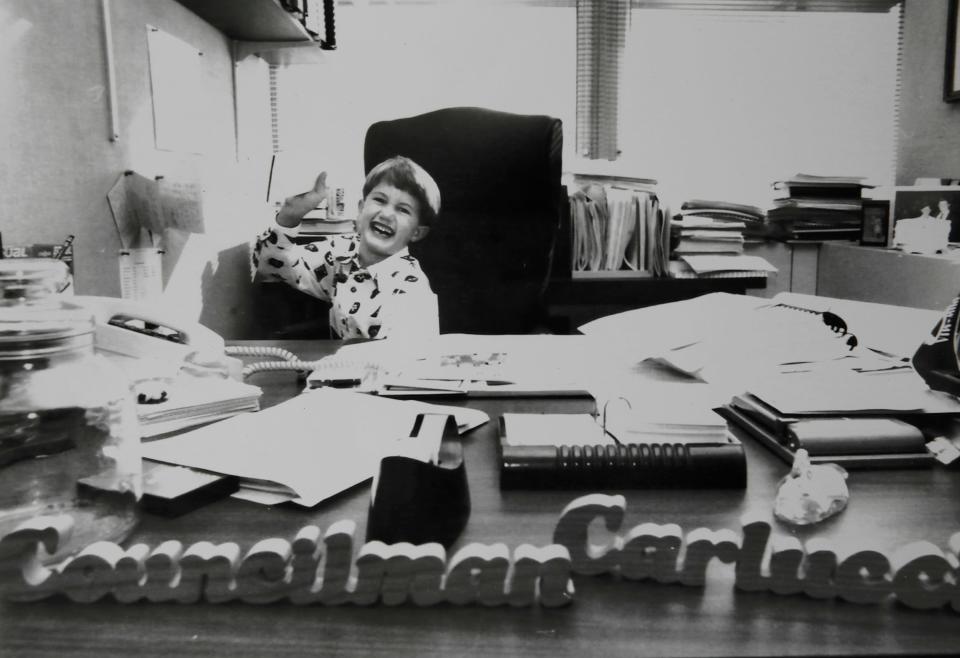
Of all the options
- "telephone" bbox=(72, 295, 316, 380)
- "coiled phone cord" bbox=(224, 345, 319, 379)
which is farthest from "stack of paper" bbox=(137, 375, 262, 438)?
"coiled phone cord" bbox=(224, 345, 319, 379)

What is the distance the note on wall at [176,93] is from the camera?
1.56m

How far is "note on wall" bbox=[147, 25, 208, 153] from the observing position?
5.12 ft

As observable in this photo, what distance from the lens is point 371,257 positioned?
6.33 ft

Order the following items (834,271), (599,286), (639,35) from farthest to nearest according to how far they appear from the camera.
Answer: (639,35), (834,271), (599,286)

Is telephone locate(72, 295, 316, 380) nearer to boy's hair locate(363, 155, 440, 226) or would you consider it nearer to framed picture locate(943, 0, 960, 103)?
boy's hair locate(363, 155, 440, 226)

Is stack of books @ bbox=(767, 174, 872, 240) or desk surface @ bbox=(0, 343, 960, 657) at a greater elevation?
stack of books @ bbox=(767, 174, 872, 240)

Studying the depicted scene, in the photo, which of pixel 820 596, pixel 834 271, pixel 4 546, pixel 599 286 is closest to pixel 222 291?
pixel 599 286

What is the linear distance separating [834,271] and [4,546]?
2586mm

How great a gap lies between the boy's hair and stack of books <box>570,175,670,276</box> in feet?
2.15

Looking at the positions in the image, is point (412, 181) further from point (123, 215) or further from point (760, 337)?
point (760, 337)

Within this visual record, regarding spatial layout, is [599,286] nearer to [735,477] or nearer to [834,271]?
[834,271]

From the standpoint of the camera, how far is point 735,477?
0.60 metres

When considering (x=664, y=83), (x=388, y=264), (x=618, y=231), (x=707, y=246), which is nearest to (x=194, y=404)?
(x=388, y=264)

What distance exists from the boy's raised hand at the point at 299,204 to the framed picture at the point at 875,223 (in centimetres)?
181
